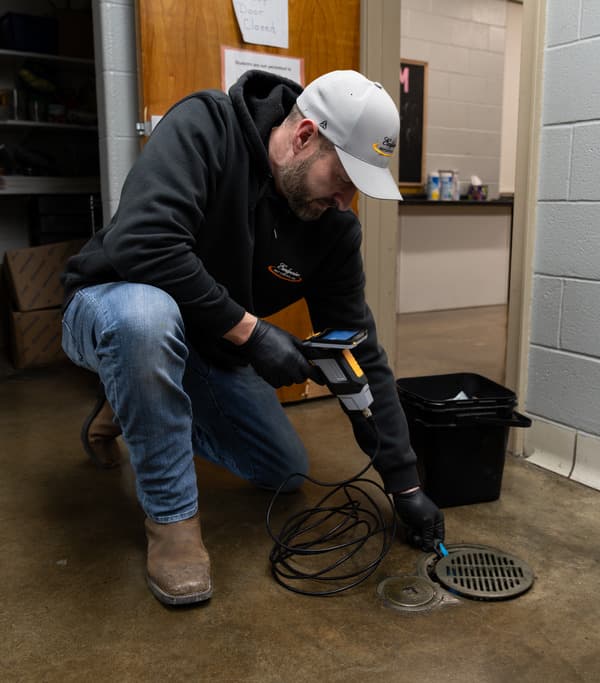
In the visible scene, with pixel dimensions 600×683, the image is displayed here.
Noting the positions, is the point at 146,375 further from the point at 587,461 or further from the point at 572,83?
the point at 572,83

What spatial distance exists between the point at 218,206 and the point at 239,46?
3.69 feet

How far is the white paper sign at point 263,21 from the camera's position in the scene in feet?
7.30

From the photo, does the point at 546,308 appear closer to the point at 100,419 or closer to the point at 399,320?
the point at 100,419

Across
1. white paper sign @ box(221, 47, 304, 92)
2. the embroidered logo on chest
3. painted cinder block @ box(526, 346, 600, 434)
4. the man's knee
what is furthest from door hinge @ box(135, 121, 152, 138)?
painted cinder block @ box(526, 346, 600, 434)

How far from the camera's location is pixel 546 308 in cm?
198

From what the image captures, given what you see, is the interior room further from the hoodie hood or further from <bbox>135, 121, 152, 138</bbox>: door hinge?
the hoodie hood

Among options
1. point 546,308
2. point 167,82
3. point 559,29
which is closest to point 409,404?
point 546,308

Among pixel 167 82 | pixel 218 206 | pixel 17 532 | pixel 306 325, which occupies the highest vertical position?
pixel 167 82

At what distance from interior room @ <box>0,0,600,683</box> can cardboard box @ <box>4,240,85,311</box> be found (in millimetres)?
10

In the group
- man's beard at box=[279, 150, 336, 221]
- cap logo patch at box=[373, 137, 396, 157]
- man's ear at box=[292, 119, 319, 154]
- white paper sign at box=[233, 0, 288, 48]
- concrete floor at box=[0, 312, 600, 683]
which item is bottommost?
concrete floor at box=[0, 312, 600, 683]

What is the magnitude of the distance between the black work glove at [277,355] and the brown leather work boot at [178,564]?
1.09 ft

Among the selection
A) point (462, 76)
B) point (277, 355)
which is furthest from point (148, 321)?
point (462, 76)

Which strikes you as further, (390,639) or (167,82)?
(167,82)

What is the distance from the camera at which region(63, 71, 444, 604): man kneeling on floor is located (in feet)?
4.09
